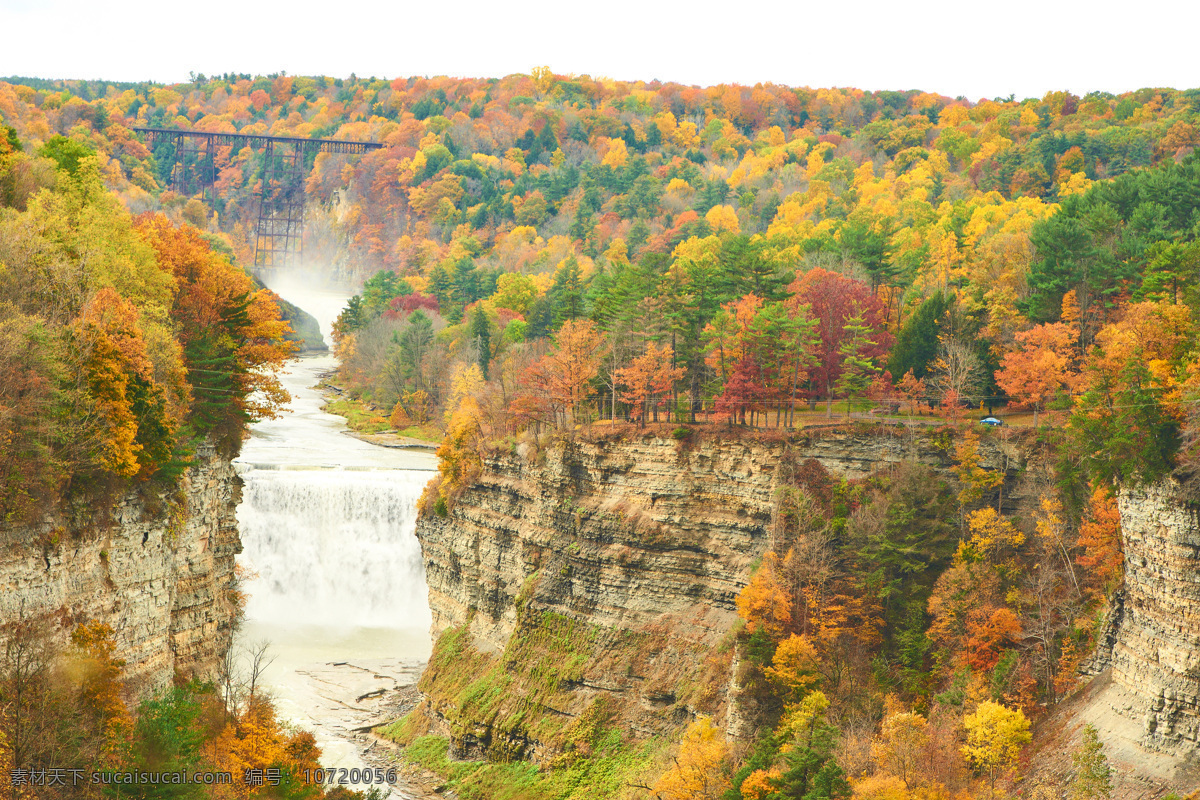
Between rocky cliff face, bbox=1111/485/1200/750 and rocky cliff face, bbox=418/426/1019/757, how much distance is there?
1344cm

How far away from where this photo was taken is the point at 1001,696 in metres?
50.8

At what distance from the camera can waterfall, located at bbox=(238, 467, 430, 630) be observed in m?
82.9

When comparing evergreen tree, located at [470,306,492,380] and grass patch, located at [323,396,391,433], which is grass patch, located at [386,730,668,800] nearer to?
evergreen tree, located at [470,306,492,380]

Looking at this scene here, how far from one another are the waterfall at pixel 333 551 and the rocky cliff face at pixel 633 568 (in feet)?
→ 45.5

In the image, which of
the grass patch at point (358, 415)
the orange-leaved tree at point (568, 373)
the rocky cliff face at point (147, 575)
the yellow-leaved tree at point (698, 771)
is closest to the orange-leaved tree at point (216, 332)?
the rocky cliff face at point (147, 575)

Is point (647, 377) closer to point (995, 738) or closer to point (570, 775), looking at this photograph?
point (570, 775)

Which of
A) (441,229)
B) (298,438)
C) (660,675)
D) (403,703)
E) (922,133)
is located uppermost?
(922,133)

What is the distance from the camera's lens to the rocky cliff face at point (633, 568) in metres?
59.7

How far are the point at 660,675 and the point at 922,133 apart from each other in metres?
130

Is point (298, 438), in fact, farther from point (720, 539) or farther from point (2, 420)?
point (2, 420)

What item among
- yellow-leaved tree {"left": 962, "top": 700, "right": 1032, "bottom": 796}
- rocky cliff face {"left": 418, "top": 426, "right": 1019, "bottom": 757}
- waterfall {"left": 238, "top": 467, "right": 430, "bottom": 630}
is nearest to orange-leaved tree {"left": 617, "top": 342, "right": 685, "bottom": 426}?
rocky cliff face {"left": 418, "top": 426, "right": 1019, "bottom": 757}

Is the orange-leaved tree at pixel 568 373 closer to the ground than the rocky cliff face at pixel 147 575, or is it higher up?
higher up

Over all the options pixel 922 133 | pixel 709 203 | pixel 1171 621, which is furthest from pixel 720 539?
pixel 922 133

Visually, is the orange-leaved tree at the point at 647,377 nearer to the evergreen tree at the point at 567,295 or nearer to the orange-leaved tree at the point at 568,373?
the orange-leaved tree at the point at 568,373
